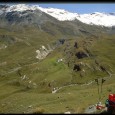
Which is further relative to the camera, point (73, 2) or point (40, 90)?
point (40, 90)

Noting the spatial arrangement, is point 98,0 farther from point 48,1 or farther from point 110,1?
point 48,1

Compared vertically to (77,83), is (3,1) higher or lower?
higher

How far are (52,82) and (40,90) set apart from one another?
52.1ft

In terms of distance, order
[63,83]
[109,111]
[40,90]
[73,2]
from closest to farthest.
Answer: [73,2] < [109,111] < [40,90] < [63,83]

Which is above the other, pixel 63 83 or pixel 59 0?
pixel 59 0

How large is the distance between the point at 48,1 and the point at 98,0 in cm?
91

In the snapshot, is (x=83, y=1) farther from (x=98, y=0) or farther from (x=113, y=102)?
(x=113, y=102)

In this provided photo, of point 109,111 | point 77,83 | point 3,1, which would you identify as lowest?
point 77,83

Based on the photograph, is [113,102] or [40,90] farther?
[40,90]

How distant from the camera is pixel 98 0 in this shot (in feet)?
18.7

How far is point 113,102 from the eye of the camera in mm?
25172

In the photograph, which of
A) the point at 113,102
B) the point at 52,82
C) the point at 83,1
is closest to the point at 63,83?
the point at 52,82

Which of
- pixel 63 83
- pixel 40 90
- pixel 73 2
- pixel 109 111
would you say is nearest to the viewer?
pixel 73 2

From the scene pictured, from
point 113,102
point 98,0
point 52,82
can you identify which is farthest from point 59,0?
point 52,82
